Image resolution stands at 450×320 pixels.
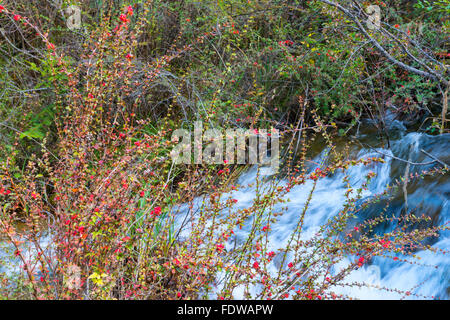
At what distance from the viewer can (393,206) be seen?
3467mm

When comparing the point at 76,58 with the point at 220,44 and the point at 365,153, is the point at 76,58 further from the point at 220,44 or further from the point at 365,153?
the point at 365,153

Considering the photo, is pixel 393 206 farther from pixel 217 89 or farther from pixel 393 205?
pixel 217 89

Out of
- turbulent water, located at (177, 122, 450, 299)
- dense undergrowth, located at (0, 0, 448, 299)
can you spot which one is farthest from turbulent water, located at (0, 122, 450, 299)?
dense undergrowth, located at (0, 0, 448, 299)

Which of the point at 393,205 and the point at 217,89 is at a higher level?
the point at 217,89

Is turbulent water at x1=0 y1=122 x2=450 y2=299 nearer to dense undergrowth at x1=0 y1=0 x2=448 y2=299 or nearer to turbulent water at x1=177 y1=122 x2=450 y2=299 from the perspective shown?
turbulent water at x1=177 y1=122 x2=450 y2=299

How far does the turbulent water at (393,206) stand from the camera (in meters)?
2.87

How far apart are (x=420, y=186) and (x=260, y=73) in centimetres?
239

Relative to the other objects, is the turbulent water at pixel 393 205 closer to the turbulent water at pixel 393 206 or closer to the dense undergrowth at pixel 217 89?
the turbulent water at pixel 393 206

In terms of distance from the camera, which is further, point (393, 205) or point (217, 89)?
point (217, 89)

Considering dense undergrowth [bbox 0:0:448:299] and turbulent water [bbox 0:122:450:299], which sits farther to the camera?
dense undergrowth [bbox 0:0:448:299]

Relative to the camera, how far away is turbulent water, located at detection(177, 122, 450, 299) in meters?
2.87

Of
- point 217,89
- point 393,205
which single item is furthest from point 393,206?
point 217,89

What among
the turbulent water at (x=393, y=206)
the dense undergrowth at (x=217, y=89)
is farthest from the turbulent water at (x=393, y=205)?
the dense undergrowth at (x=217, y=89)
